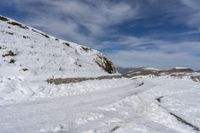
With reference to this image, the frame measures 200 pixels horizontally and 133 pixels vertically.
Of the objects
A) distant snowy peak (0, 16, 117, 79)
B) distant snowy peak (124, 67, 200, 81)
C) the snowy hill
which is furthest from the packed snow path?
distant snowy peak (124, 67, 200, 81)

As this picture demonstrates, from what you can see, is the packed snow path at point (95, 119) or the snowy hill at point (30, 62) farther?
the snowy hill at point (30, 62)

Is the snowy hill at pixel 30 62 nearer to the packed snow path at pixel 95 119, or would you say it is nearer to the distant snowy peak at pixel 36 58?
the distant snowy peak at pixel 36 58

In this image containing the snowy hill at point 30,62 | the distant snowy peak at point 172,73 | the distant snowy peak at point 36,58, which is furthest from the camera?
the distant snowy peak at point 172,73

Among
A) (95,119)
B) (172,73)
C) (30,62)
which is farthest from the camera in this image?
(172,73)

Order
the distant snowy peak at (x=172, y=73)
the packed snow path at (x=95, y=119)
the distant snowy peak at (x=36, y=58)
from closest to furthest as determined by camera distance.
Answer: the packed snow path at (x=95, y=119), the distant snowy peak at (x=36, y=58), the distant snowy peak at (x=172, y=73)

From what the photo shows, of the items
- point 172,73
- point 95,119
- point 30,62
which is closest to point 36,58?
point 30,62

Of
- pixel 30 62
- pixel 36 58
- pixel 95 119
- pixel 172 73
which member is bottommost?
pixel 95 119

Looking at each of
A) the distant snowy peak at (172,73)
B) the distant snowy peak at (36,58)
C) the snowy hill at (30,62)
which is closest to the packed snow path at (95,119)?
the snowy hill at (30,62)

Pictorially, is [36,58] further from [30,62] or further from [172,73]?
[172,73]

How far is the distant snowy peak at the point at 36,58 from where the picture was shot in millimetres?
26391

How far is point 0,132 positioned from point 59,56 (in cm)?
2938

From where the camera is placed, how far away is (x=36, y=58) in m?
31.0

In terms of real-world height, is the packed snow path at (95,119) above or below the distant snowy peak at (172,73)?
below

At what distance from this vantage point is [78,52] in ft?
152
